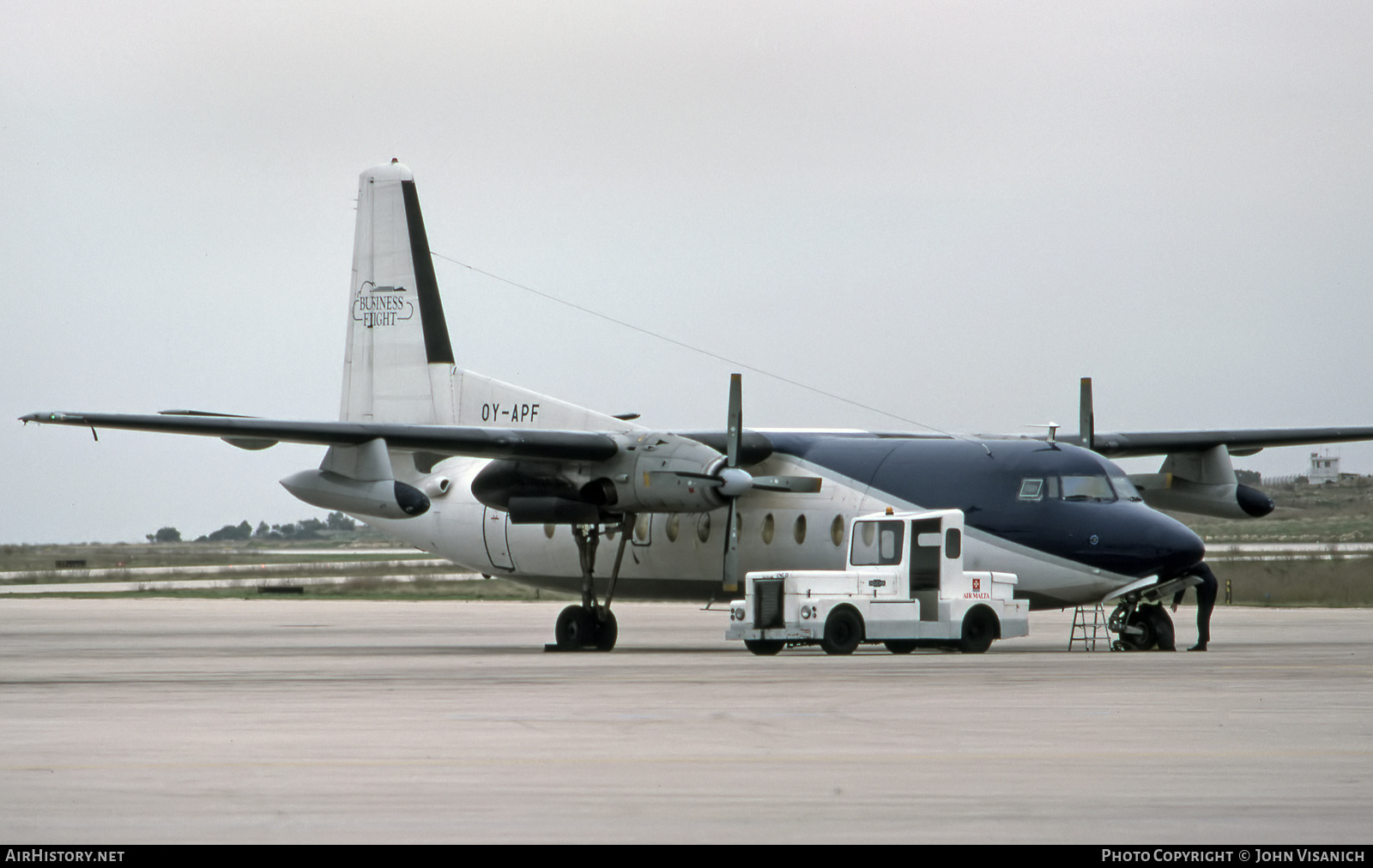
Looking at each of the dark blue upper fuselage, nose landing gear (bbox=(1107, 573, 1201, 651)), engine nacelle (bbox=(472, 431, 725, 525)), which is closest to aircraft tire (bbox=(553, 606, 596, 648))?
engine nacelle (bbox=(472, 431, 725, 525))

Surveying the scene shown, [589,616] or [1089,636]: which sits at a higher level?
[589,616]

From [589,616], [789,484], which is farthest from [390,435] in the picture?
[789,484]

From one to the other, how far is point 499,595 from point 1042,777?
51.5 meters

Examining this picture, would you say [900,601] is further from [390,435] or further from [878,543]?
[390,435]

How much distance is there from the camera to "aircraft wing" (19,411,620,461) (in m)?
22.8

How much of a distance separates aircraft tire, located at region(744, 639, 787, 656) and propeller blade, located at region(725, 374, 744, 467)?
314 cm

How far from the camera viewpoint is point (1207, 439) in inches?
1075

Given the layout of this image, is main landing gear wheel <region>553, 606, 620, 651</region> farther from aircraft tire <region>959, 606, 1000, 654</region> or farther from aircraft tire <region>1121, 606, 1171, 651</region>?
aircraft tire <region>1121, 606, 1171, 651</region>

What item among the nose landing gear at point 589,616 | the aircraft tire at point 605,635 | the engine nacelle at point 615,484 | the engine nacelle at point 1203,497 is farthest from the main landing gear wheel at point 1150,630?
the aircraft tire at point 605,635

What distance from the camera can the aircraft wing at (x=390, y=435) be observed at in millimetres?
22750

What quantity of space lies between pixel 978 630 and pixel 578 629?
7.16 m

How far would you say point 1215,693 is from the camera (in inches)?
540

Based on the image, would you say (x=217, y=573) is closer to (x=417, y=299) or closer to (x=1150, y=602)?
(x=417, y=299)

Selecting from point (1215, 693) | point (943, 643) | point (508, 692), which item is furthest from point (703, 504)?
point (1215, 693)
